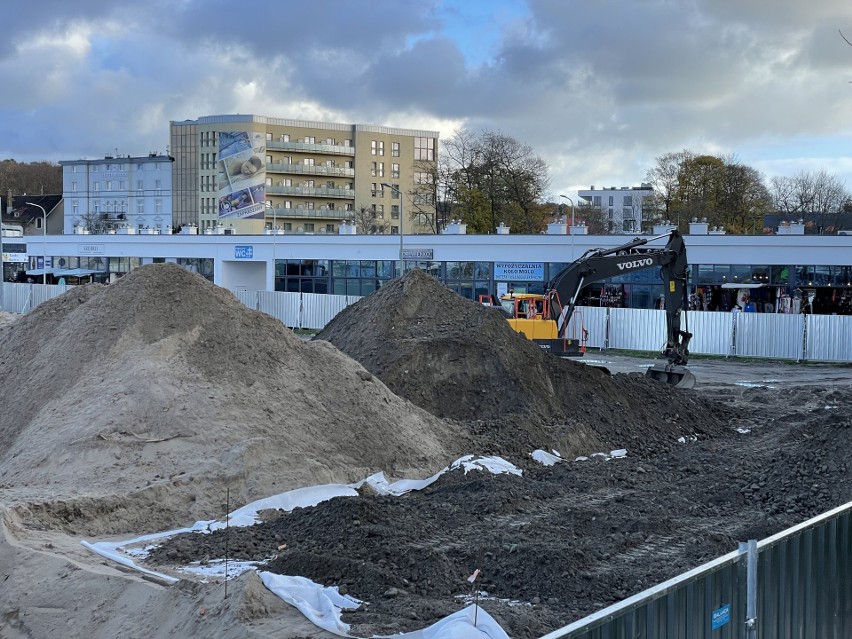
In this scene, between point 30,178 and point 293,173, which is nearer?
point 293,173

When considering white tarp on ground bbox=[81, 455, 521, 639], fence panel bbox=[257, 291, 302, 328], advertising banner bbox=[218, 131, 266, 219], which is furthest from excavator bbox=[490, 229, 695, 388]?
advertising banner bbox=[218, 131, 266, 219]

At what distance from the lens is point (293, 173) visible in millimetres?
103938

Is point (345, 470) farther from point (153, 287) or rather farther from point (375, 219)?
point (375, 219)

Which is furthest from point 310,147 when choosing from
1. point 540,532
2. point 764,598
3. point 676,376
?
point 764,598

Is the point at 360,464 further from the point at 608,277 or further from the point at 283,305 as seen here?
the point at 283,305

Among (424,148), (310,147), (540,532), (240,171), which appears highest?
(424,148)

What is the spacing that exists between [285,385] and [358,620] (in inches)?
310

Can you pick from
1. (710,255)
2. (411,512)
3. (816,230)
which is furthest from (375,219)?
(411,512)

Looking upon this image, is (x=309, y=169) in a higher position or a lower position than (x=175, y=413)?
higher

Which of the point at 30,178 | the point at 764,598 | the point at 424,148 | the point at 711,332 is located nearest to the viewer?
the point at 764,598

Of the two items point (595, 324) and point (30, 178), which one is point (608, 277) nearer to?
point (595, 324)

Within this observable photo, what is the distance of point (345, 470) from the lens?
14.4 metres

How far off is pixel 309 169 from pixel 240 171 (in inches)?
308

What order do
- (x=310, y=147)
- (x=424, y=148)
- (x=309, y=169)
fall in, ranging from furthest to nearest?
(x=424, y=148), (x=310, y=147), (x=309, y=169)
